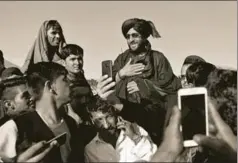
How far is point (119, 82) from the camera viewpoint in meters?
1.73

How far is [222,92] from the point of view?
1.69m

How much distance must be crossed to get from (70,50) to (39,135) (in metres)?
0.36

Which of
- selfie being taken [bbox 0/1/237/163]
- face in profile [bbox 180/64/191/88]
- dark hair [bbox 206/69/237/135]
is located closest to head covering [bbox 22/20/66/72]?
selfie being taken [bbox 0/1/237/163]

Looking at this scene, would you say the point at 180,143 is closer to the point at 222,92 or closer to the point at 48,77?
the point at 222,92

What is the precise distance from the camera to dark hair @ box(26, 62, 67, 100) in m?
1.71

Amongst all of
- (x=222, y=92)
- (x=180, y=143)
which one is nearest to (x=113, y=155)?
(x=180, y=143)

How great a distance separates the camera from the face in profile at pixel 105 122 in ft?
5.55

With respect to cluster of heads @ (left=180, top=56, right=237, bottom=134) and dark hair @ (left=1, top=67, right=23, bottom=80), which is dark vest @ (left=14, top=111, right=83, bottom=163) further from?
cluster of heads @ (left=180, top=56, right=237, bottom=134)

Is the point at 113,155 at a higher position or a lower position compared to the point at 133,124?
lower

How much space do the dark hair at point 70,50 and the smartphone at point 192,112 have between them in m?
0.44

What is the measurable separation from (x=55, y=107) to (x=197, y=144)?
577mm

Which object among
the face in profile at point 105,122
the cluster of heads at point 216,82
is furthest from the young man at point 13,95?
the cluster of heads at point 216,82

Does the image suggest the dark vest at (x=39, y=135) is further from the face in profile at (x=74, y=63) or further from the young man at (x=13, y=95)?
the face in profile at (x=74, y=63)

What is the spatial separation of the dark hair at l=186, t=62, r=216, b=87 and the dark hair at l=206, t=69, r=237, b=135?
2cm
